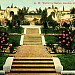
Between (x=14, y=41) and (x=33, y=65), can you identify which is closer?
(x=33, y=65)

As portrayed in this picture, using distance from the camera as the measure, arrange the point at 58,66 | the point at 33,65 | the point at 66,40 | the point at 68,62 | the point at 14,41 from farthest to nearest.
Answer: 1. the point at 14,41
2. the point at 66,40
3. the point at 68,62
4. the point at 33,65
5. the point at 58,66

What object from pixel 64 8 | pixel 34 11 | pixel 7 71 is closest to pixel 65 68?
pixel 7 71

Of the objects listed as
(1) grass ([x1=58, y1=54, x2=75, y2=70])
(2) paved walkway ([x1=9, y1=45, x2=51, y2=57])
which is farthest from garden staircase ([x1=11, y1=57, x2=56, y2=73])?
(2) paved walkway ([x1=9, y1=45, x2=51, y2=57])

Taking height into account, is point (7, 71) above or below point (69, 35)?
below

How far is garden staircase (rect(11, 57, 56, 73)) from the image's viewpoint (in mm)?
13695

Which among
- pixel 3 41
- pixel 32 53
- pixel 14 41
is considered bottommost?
pixel 32 53

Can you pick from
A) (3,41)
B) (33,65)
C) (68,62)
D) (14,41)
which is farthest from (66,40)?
(14,41)

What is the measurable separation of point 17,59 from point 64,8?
41776 millimetres

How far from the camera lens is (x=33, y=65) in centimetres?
1427

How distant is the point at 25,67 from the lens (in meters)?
14.1

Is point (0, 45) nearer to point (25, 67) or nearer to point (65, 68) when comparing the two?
point (25, 67)

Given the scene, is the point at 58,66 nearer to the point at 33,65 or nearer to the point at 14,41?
the point at 33,65

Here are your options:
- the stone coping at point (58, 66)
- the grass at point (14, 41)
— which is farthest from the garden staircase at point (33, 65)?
the grass at point (14, 41)

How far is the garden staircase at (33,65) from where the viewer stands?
539 inches
